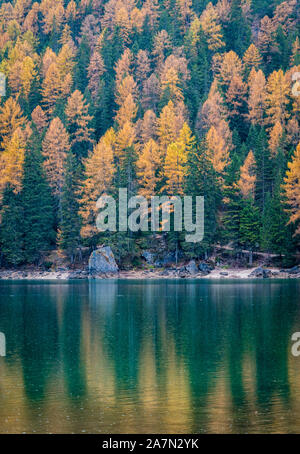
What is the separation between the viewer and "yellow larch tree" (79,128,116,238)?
3214 inches

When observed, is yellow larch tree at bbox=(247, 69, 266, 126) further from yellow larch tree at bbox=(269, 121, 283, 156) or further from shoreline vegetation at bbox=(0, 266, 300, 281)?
shoreline vegetation at bbox=(0, 266, 300, 281)

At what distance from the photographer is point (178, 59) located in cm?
11031

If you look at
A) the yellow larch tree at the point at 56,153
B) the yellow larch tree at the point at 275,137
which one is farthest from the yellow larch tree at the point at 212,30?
the yellow larch tree at the point at 56,153

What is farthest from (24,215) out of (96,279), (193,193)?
(193,193)

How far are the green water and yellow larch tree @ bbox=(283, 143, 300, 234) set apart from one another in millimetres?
27082

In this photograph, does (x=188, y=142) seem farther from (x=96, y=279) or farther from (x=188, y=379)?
(x=188, y=379)

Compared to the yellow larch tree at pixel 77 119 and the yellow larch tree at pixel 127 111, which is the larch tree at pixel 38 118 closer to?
the yellow larch tree at pixel 77 119

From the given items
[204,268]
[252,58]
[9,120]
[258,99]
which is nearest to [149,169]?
[204,268]

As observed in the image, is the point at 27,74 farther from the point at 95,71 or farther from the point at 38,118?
the point at 95,71

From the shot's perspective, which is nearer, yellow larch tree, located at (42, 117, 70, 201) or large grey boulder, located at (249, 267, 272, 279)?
large grey boulder, located at (249, 267, 272, 279)

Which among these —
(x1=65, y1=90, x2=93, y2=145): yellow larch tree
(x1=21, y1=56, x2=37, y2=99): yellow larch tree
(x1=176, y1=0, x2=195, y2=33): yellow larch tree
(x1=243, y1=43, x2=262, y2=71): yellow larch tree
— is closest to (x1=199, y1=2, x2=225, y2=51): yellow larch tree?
(x1=243, y1=43, x2=262, y2=71): yellow larch tree

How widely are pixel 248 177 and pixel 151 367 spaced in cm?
5879

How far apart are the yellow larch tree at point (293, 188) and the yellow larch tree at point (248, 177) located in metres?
5.78

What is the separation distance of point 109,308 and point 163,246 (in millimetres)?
36692
